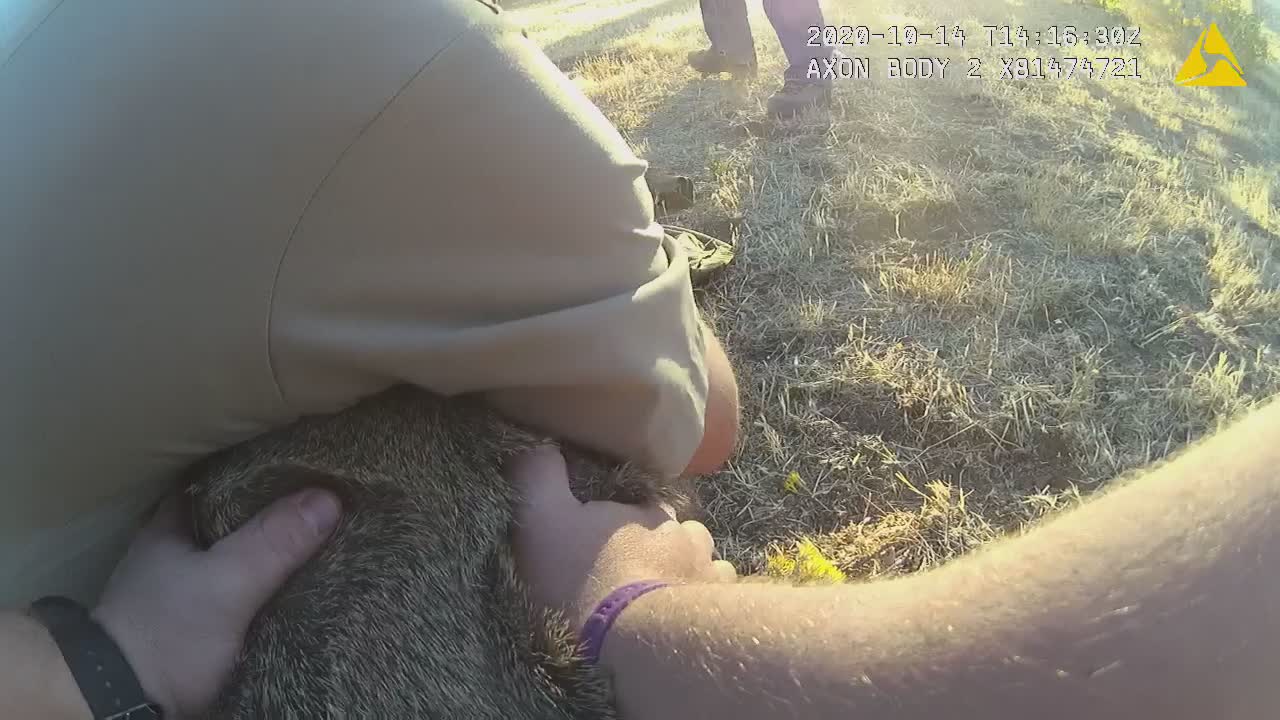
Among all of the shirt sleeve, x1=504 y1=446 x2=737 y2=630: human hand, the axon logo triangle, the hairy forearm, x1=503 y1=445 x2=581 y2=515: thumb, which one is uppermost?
the shirt sleeve

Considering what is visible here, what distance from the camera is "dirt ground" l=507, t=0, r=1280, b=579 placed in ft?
7.23

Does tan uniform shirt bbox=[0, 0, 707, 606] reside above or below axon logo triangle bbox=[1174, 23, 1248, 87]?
above

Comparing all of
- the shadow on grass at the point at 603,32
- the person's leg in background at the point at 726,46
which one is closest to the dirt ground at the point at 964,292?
the person's leg in background at the point at 726,46

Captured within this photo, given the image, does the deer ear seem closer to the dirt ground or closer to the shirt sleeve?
the shirt sleeve

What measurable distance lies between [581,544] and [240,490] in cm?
54

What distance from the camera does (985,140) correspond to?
3803 millimetres

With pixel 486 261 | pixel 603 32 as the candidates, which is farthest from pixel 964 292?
Answer: pixel 603 32

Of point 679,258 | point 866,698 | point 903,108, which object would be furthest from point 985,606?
point 903,108

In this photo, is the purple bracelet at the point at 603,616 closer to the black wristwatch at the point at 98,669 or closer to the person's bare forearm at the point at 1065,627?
the person's bare forearm at the point at 1065,627

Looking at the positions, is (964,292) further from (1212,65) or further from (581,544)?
(1212,65)

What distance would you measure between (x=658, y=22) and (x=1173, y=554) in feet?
22.2

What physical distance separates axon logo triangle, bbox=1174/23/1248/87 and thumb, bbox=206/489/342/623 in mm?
5364

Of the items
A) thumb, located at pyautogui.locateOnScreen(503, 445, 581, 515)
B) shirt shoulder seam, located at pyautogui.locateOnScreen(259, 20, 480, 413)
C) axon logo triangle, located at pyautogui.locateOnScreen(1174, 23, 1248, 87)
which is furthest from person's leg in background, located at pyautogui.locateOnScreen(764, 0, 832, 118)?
shirt shoulder seam, located at pyautogui.locateOnScreen(259, 20, 480, 413)

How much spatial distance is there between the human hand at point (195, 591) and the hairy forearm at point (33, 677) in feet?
0.23
